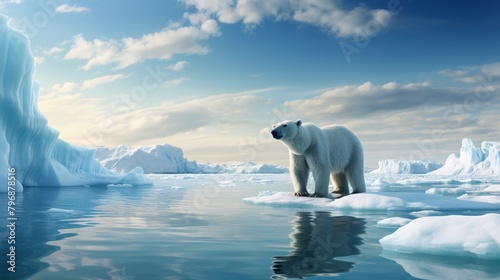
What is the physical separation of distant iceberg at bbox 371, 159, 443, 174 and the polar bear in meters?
77.9

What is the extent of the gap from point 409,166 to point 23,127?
253 ft

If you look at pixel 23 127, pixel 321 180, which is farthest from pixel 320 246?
pixel 23 127

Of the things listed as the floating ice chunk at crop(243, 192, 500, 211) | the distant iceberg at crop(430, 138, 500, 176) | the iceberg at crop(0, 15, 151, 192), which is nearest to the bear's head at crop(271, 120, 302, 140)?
the floating ice chunk at crop(243, 192, 500, 211)

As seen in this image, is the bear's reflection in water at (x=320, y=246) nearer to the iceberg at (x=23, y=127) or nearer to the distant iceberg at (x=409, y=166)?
the iceberg at (x=23, y=127)

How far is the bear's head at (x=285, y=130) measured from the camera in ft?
35.9

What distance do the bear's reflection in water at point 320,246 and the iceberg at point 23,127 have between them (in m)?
17.2

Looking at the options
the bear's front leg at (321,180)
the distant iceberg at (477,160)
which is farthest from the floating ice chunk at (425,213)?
the distant iceberg at (477,160)

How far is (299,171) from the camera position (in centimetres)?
1218

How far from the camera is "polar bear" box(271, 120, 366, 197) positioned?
11.3 meters

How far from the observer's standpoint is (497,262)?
4.61m

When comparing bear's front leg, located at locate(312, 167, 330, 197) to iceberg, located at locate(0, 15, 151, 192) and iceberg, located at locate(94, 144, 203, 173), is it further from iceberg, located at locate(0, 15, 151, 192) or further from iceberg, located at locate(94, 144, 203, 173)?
iceberg, located at locate(94, 144, 203, 173)

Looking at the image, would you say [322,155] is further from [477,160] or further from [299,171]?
[477,160]

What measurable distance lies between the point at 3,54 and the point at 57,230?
774 inches

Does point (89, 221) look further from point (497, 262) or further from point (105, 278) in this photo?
point (497, 262)
